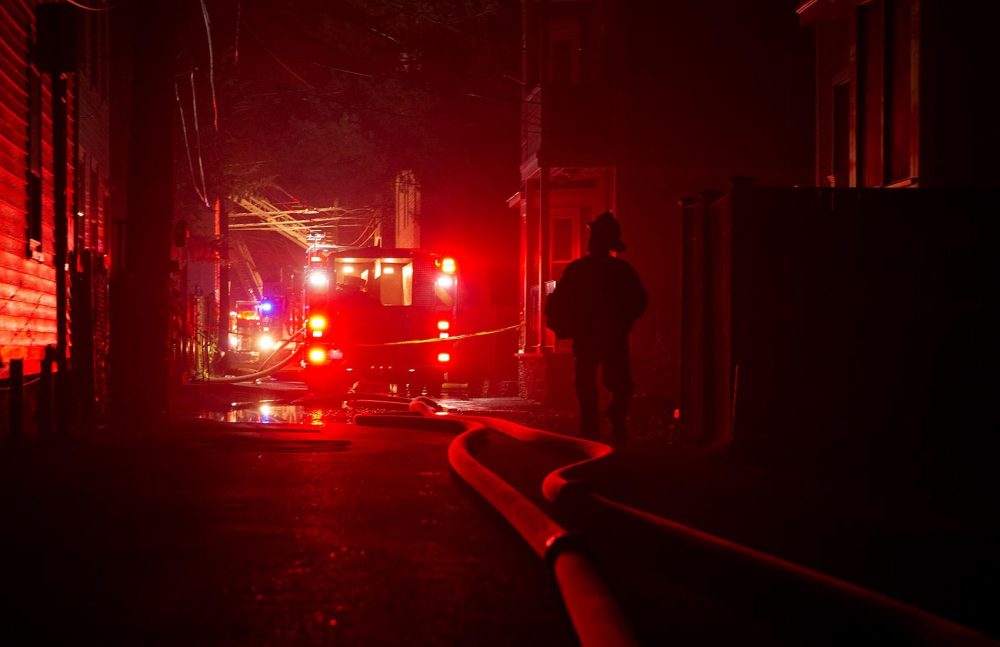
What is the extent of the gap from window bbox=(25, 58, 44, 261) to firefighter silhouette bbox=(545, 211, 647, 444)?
6126mm

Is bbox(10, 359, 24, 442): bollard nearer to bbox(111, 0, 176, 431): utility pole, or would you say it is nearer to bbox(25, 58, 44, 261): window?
bbox(111, 0, 176, 431): utility pole

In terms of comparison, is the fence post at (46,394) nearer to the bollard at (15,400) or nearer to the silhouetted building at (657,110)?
the bollard at (15,400)

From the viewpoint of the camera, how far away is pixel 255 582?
439 cm

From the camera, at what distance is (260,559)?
4824mm

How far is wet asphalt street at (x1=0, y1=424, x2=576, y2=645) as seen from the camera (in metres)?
3.74

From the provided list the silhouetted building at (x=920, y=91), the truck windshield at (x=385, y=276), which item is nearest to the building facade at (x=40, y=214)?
the truck windshield at (x=385, y=276)

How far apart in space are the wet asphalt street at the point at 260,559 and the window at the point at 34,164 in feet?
18.2

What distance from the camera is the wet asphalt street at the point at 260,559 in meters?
3.74

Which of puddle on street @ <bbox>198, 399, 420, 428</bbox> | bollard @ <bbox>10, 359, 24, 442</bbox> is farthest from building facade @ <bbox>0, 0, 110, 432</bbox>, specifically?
puddle on street @ <bbox>198, 399, 420, 428</bbox>

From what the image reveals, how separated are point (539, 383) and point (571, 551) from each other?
650 inches

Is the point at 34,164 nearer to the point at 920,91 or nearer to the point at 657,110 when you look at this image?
the point at 920,91

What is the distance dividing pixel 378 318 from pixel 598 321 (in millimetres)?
9656

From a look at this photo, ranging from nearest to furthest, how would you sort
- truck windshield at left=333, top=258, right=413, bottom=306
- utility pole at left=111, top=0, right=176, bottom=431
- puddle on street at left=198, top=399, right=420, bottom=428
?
utility pole at left=111, top=0, right=176, bottom=431, puddle on street at left=198, top=399, right=420, bottom=428, truck windshield at left=333, top=258, right=413, bottom=306

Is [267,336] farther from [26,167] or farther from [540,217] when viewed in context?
[26,167]
